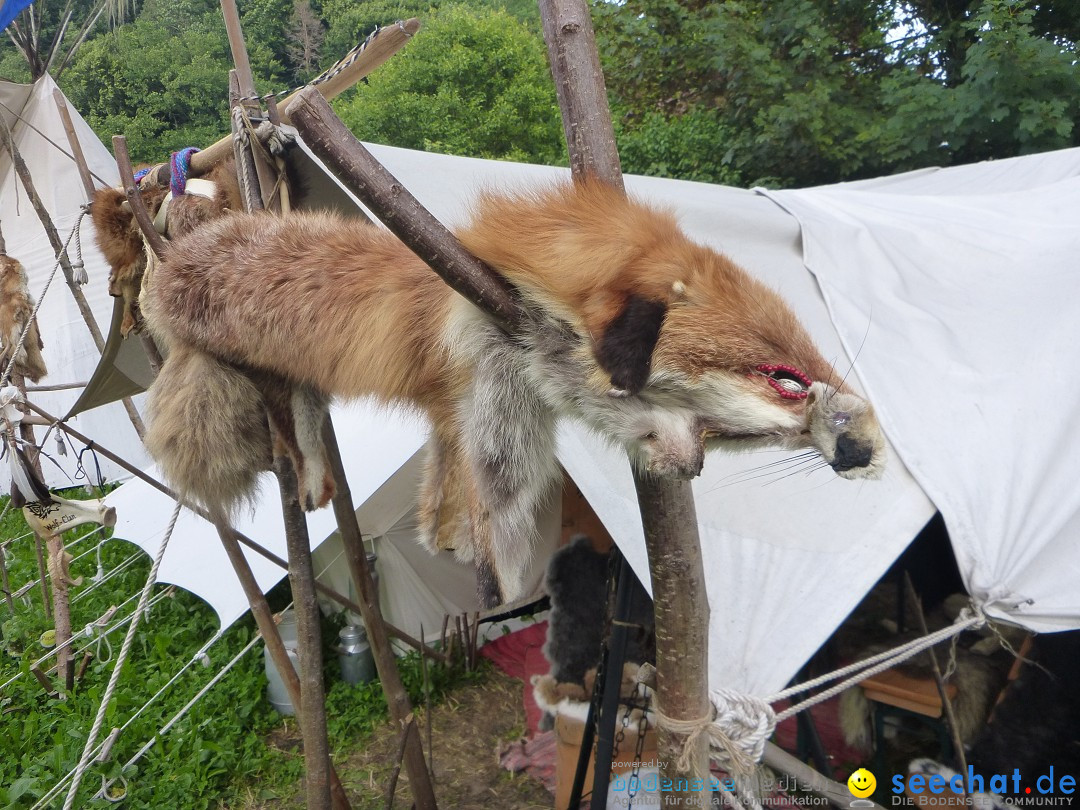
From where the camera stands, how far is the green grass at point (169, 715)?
281 centimetres

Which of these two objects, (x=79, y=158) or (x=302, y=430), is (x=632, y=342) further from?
(x=79, y=158)

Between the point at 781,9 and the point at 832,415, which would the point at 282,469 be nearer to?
the point at 832,415

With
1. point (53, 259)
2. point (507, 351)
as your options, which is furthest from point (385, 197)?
point (53, 259)

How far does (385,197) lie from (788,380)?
1.69ft

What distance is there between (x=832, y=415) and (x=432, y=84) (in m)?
12.6

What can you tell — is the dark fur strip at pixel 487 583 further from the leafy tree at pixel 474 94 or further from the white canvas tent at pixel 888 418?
the leafy tree at pixel 474 94

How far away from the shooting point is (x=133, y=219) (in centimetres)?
190

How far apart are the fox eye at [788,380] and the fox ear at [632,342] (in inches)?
4.9

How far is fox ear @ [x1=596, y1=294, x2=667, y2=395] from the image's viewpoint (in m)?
0.81

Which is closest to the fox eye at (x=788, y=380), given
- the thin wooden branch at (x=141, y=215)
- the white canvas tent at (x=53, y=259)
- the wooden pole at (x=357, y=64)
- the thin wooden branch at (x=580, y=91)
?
the thin wooden branch at (x=580, y=91)

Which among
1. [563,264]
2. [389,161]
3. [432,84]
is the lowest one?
[563,264]

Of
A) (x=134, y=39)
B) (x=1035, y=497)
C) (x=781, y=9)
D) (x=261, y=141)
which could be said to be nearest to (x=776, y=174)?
(x=781, y=9)

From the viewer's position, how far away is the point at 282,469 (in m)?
1.53

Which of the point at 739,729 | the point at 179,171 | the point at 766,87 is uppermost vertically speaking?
the point at 766,87
